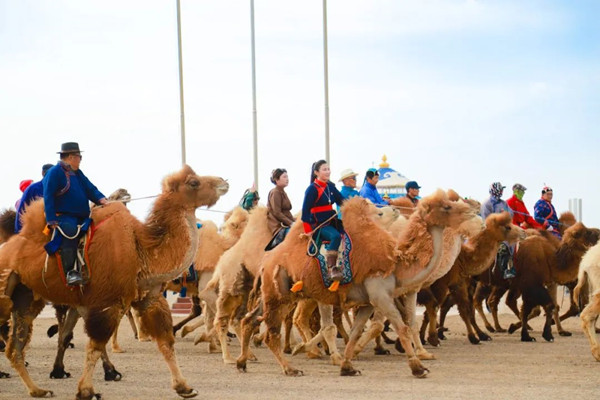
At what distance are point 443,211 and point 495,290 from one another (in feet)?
24.7

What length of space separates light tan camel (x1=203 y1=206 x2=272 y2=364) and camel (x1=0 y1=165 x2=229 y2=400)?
165 inches

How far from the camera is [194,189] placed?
11102 millimetres

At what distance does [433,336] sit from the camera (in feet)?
56.6

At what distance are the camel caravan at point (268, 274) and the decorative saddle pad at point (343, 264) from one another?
0.01 meters

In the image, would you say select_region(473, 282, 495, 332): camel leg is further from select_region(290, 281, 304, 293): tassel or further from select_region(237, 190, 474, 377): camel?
select_region(290, 281, 304, 293): tassel

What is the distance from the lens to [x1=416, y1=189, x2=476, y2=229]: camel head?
1322cm

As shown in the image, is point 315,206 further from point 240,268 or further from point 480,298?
point 480,298

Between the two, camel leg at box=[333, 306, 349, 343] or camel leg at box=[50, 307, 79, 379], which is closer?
camel leg at box=[50, 307, 79, 379]

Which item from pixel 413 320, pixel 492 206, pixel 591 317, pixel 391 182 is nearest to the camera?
pixel 591 317

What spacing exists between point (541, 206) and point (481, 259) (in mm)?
4137

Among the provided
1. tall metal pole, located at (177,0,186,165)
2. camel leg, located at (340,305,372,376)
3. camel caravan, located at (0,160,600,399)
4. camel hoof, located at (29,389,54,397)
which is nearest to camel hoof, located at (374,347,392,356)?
camel caravan, located at (0,160,600,399)

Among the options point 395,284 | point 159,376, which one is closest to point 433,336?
point 395,284

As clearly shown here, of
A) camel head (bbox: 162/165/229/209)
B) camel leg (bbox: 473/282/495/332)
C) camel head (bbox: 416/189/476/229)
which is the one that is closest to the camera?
camel head (bbox: 162/165/229/209)

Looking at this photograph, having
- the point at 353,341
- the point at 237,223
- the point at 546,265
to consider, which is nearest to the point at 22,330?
the point at 353,341
